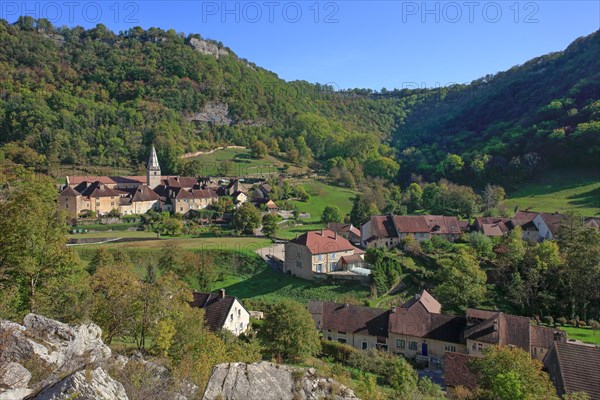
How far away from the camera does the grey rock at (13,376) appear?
7357 millimetres

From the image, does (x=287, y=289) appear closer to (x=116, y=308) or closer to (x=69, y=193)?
(x=116, y=308)

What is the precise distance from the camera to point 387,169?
8825 cm

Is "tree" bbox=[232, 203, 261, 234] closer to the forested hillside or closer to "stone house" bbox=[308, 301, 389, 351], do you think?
"stone house" bbox=[308, 301, 389, 351]

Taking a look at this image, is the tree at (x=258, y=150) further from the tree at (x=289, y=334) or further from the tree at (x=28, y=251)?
the tree at (x=28, y=251)

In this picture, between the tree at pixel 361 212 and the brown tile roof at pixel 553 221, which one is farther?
the tree at pixel 361 212

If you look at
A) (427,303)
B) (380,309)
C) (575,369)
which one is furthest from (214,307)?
(575,369)

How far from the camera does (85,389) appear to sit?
6.66m

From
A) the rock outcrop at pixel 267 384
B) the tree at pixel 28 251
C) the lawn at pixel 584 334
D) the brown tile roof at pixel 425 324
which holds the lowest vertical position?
the lawn at pixel 584 334

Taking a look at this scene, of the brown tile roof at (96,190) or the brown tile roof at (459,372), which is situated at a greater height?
the brown tile roof at (96,190)

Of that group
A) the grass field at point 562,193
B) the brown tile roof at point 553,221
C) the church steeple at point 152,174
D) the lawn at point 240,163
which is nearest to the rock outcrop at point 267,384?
the brown tile roof at point 553,221

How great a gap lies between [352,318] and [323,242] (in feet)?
35.2

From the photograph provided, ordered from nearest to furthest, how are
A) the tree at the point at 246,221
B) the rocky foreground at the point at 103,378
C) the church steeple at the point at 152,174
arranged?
the rocky foreground at the point at 103,378 → the tree at the point at 246,221 → the church steeple at the point at 152,174

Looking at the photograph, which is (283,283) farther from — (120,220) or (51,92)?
(51,92)

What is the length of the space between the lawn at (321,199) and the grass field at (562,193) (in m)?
23.9
